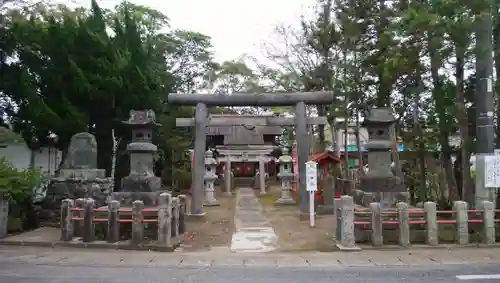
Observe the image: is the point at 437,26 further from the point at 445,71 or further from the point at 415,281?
the point at 415,281

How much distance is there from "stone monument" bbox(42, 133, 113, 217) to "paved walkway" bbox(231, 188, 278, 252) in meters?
4.67

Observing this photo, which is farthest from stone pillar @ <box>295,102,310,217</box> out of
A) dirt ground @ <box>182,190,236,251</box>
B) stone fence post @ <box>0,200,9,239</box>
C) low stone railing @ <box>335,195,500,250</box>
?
stone fence post @ <box>0,200,9,239</box>

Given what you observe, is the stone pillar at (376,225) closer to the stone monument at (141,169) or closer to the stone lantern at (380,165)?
the stone lantern at (380,165)

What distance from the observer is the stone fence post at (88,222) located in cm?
1109

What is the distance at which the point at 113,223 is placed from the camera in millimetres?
11094

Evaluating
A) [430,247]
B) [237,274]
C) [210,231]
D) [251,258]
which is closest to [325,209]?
[210,231]

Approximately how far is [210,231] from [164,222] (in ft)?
9.70

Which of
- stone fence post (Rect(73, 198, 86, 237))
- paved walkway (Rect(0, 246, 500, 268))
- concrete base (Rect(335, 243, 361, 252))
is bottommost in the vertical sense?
paved walkway (Rect(0, 246, 500, 268))

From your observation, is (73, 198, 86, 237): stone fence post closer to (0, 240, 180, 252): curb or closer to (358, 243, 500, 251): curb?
(0, 240, 180, 252): curb

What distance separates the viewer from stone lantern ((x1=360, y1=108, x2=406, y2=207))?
39.3ft

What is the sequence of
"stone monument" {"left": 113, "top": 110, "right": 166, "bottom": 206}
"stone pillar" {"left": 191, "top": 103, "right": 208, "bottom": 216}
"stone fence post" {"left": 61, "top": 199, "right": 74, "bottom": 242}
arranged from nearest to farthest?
"stone fence post" {"left": 61, "top": 199, "right": 74, "bottom": 242} → "stone monument" {"left": 113, "top": 110, "right": 166, "bottom": 206} → "stone pillar" {"left": 191, "top": 103, "right": 208, "bottom": 216}

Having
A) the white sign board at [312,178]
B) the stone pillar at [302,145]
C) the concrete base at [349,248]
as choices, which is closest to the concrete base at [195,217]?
the stone pillar at [302,145]

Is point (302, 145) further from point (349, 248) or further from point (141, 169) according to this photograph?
point (349, 248)

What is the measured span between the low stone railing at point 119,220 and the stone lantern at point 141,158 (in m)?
1.43
